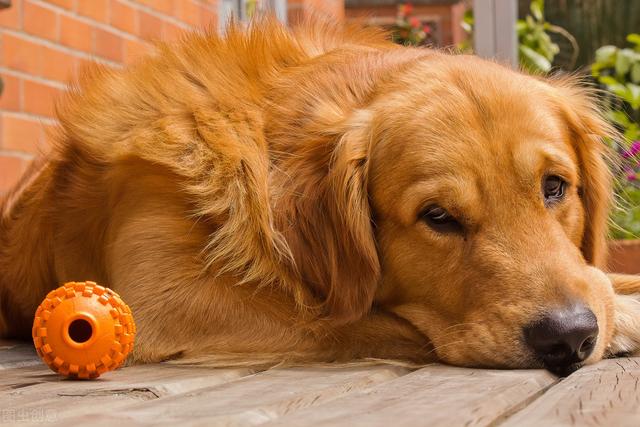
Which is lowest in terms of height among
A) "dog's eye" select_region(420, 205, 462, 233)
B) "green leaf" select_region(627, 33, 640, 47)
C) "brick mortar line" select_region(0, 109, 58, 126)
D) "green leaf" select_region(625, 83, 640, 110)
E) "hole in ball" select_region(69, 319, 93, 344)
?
"hole in ball" select_region(69, 319, 93, 344)

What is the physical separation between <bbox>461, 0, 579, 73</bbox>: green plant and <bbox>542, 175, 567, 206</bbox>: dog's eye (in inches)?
123

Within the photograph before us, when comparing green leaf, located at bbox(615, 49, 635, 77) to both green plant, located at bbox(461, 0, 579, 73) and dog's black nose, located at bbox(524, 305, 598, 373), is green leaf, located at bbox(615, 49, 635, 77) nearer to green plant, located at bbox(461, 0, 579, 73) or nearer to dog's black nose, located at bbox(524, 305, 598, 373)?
green plant, located at bbox(461, 0, 579, 73)

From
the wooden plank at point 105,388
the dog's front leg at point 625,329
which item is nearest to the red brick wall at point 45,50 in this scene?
the wooden plank at point 105,388

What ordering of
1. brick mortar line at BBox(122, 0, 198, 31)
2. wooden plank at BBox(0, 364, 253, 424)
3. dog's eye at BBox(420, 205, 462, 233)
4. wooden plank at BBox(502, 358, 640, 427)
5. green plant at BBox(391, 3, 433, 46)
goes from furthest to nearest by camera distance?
green plant at BBox(391, 3, 433, 46)
brick mortar line at BBox(122, 0, 198, 31)
dog's eye at BBox(420, 205, 462, 233)
wooden plank at BBox(0, 364, 253, 424)
wooden plank at BBox(502, 358, 640, 427)

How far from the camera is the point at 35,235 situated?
2990mm

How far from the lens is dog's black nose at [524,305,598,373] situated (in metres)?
2.12

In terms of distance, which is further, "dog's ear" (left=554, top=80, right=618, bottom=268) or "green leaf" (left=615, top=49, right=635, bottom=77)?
"green leaf" (left=615, top=49, right=635, bottom=77)

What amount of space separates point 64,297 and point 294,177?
2.39 feet

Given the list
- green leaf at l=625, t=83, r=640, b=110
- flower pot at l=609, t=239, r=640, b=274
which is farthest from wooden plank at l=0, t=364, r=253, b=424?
green leaf at l=625, t=83, r=640, b=110

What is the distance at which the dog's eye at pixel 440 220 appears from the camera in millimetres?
2400

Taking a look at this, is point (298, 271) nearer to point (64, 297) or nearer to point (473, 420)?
point (64, 297)

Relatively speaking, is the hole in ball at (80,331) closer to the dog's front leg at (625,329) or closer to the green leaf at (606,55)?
the dog's front leg at (625,329)

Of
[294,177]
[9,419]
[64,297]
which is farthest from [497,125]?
[9,419]

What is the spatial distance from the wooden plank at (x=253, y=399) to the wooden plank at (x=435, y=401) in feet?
0.20
